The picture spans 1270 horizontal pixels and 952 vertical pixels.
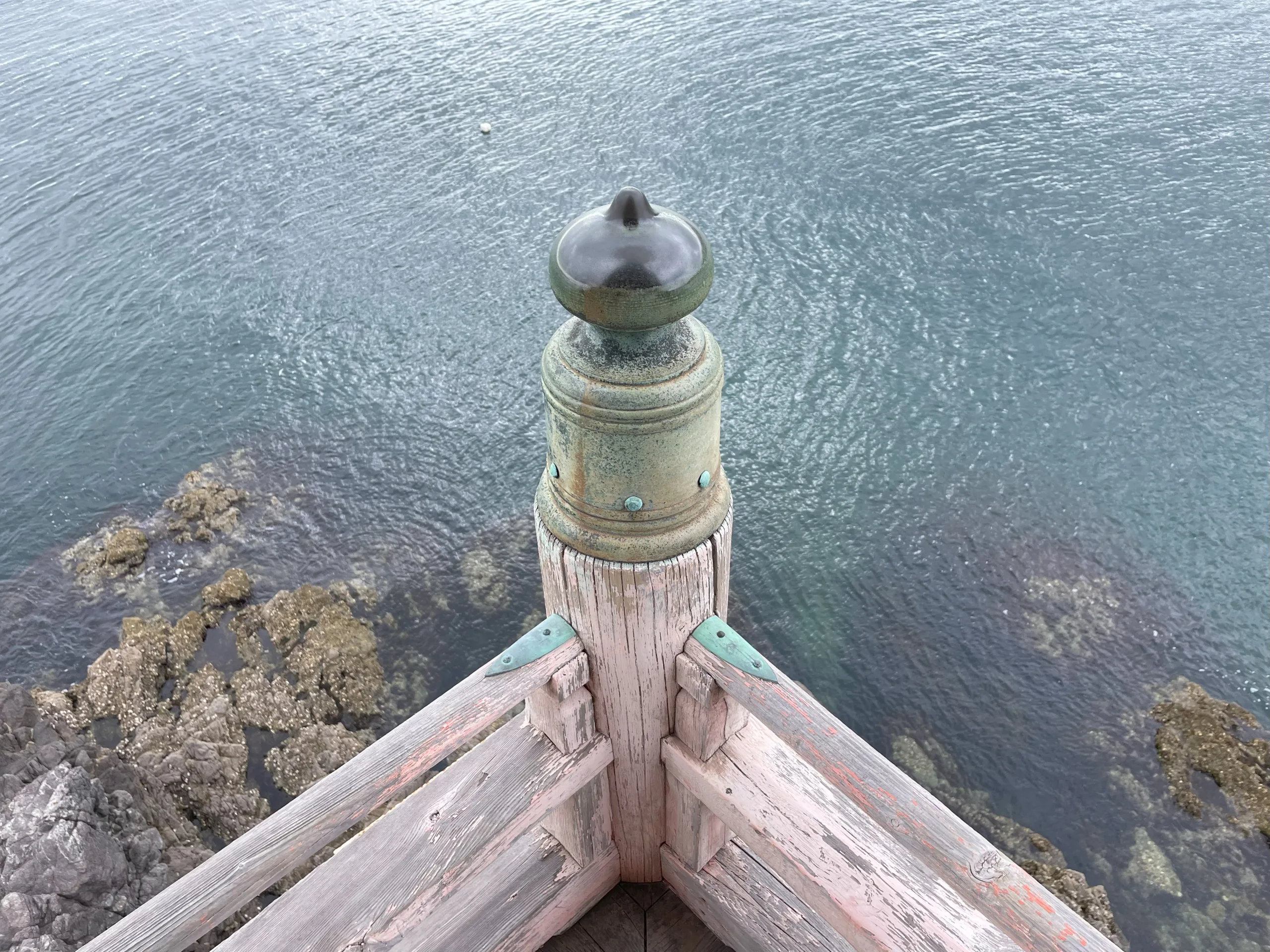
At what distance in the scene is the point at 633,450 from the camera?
249 cm

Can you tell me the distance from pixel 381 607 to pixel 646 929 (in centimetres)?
809

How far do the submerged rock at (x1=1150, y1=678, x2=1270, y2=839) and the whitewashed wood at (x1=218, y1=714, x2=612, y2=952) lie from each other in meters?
9.35

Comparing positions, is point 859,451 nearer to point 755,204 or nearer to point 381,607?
point 755,204

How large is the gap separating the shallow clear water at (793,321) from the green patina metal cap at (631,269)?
9.50 m

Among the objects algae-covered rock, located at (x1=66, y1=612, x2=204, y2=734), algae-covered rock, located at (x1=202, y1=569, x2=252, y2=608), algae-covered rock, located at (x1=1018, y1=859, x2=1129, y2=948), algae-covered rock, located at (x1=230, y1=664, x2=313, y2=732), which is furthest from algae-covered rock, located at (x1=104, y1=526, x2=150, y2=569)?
algae-covered rock, located at (x1=1018, y1=859, x2=1129, y2=948)

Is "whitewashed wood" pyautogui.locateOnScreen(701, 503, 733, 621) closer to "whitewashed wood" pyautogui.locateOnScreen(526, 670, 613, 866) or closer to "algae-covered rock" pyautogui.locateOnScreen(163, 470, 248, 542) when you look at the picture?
"whitewashed wood" pyautogui.locateOnScreen(526, 670, 613, 866)

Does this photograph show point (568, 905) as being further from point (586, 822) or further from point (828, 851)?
point (828, 851)

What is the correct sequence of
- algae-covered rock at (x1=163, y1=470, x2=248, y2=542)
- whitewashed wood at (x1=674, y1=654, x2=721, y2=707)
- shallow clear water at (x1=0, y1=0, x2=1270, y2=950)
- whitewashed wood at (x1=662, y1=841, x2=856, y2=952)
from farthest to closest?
algae-covered rock at (x1=163, y1=470, x2=248, y2=542) < shallow clear water at (x1=0, y1=0, x2=1270, y2=950) < whitewashed wood at (x1=662, y1=841, x2=856, y2=952) < whitewashed wood at (x1=674, y1=654, x2=721, y2=707)

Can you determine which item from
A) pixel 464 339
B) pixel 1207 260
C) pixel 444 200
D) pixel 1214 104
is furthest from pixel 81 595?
pixel 1214 104

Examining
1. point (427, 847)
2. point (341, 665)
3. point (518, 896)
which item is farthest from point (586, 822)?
point (341, 665)

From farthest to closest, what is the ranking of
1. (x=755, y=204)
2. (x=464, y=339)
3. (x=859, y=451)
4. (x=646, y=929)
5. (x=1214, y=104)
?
1. (x=1214, y=104)
2. (x=755, y=204)
3. (x=464, y=339)
4. (x=859, y=451)
5. (x=646, y=929)

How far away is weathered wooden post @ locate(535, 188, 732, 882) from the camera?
230 centimetres

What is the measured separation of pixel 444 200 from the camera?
17.7 metres

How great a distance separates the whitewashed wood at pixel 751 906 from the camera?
4074 millimetres
